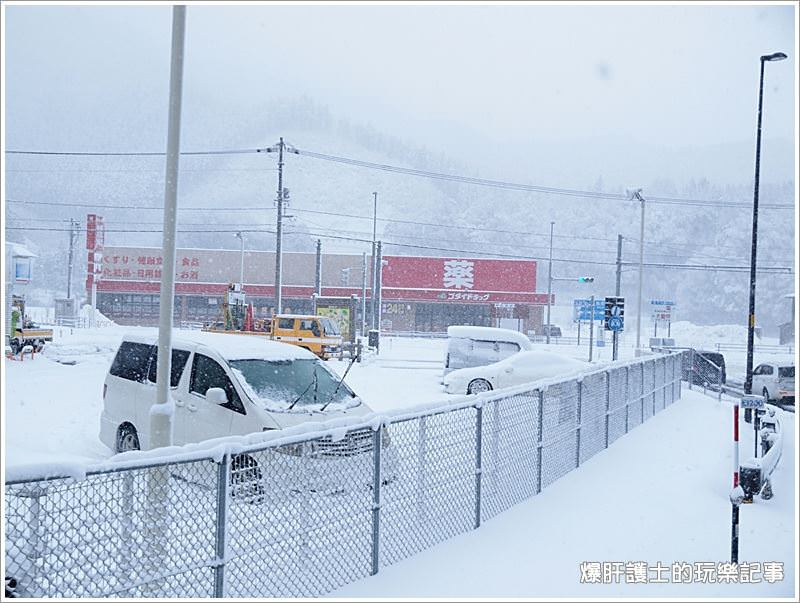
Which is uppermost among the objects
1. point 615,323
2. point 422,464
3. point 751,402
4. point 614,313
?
point 614,313

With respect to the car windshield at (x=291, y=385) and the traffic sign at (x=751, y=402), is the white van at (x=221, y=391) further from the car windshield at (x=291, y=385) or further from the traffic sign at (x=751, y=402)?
the traffic sign at (x=751, y=402)

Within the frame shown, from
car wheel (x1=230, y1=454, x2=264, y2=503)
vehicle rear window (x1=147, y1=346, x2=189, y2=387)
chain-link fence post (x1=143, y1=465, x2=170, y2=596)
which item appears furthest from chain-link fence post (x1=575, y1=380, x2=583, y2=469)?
chain-link fence post (x1=143, y1=465, x2=170, y2=596)

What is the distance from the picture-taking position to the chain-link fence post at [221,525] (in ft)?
15.0

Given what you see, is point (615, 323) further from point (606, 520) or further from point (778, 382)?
point (606, 520)

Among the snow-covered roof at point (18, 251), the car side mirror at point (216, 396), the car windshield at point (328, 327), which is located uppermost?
the snow-covered roof at point (18, 251)

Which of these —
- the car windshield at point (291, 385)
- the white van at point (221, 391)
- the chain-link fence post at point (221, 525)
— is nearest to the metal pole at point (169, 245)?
the white van at point (221, 391)

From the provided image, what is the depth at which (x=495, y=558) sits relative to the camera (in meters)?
6.62

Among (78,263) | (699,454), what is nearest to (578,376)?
(699,454)

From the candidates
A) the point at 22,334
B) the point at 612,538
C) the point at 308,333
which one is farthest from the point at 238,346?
the point at 22,334

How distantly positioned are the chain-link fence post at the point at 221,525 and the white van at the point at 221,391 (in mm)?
3278

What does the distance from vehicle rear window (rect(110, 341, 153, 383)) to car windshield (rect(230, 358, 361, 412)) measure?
174cm

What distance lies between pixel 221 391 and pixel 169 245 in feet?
5.49

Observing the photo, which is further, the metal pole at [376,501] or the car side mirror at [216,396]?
the car side mirror at [216,396]

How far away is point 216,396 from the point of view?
805cm
